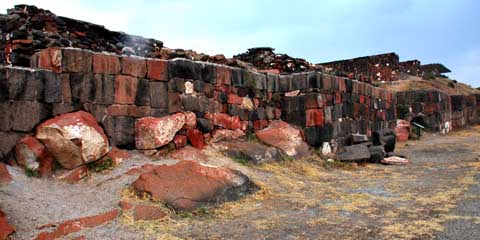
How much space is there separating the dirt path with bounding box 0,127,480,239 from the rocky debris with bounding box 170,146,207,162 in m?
0.22

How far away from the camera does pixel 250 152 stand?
8031 millimetres

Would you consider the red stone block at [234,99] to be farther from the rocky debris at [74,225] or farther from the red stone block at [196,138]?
the rocky debris at [74,225]

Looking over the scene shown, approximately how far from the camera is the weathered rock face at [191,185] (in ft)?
16.7

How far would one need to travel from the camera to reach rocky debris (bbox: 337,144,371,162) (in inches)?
376

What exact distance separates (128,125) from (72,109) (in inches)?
38.6

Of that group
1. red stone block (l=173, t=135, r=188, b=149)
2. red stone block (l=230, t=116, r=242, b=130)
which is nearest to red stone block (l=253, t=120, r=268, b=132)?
red stone block (l=230, t=116, r=242, b=130)

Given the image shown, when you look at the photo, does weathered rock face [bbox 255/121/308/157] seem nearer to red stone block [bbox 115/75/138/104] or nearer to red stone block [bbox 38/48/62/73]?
red stone block [bbox 115/75/138/104]

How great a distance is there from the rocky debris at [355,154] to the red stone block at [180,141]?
4.01 m

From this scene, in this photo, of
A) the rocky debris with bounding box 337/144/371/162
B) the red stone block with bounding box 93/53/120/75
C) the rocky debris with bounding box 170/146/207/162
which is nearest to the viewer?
the red stone block with bounding box 93/53/120/75

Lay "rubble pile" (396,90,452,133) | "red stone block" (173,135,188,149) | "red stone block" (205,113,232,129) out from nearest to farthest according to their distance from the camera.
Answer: "red stone block" (173,135,188,149), "red stone block" (205,113,232,129), "rubble pile" (396,90,452,133)

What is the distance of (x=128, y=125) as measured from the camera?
6805 millimetres

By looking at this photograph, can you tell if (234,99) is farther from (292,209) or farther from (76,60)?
(292,209)

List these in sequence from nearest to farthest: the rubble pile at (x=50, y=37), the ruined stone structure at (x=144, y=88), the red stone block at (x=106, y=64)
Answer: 1. the ruined stone structure at (x=144, y=88)
2. the red stone block at (x=106, y=64)
3. the rubble pile at (x=50, y=37)

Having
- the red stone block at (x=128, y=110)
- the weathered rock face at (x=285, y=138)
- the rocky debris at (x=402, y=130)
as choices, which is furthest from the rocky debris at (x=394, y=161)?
the rocky debris at (x=402, y=130)
